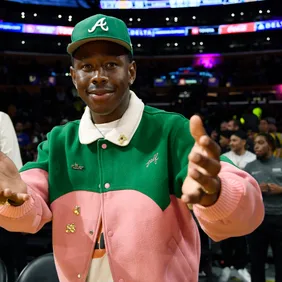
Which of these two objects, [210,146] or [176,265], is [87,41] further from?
[176,265]

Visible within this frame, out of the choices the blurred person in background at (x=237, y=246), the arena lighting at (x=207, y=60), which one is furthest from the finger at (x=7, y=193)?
the arena lighting at (x=207, y=60)

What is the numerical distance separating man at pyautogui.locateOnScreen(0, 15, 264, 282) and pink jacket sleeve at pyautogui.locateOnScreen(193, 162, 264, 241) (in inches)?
0.7

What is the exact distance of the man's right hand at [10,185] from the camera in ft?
4.58

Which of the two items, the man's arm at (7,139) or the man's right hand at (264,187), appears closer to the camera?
the man's arm at (7,139)

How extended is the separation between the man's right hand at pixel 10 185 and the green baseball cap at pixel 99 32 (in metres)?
0.46

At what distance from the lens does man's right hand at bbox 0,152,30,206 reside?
140 cm

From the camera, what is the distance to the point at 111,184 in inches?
62.9

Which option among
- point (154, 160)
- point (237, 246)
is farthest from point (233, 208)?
point (237, 246)

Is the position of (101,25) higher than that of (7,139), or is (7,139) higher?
(101,25)

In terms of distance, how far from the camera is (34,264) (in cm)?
259

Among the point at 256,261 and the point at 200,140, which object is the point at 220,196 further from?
the point at 256,261

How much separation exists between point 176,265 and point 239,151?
13.1ft

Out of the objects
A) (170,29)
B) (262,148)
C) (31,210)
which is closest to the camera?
(31,210)

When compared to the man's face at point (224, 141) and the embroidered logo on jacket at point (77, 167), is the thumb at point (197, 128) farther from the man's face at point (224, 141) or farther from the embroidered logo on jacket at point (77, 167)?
the man's face at point (224, 141)
